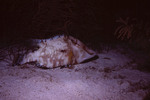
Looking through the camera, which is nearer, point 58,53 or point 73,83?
point 73,83

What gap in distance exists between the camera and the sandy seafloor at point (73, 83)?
247cm

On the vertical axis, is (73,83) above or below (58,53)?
below

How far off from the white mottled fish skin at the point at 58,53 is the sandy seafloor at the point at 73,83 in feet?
0.73

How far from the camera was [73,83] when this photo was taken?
2.93 m

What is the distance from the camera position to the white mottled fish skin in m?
3.62

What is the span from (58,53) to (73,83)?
119 centimetres

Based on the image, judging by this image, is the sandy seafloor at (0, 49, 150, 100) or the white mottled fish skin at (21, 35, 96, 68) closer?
the sandy seafloor at (0, 49, 150, 100)

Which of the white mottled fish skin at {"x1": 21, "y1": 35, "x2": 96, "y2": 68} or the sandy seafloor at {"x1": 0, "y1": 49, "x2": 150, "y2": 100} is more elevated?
the white mottled fish skin at {"x1": 21, "y1": 35, "x2": 96, "y2": 68}

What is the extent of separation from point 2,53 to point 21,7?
2.92 meters

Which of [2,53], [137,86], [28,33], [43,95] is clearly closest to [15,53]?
[2,53]

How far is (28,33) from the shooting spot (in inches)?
221

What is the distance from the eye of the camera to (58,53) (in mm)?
3744

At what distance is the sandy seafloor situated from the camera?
2.47 m

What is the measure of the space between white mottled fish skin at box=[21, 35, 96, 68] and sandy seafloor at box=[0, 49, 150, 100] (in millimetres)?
222
